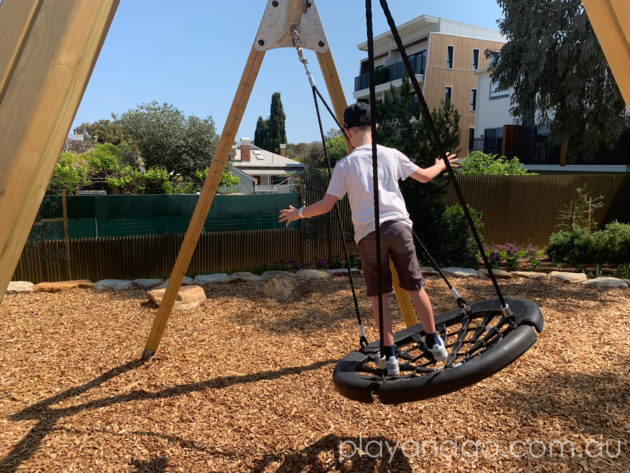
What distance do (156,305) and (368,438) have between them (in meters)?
3.51

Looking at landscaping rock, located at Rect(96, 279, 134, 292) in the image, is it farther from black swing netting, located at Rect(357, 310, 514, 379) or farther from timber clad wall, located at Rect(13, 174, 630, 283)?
black swing netting, located at Rect(357, 310, 514, 379)

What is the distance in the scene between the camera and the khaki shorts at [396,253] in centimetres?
237

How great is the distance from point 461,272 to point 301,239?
2999 millimetres

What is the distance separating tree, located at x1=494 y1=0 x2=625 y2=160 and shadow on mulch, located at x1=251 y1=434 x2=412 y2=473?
443 inches

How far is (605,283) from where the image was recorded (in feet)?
21.5

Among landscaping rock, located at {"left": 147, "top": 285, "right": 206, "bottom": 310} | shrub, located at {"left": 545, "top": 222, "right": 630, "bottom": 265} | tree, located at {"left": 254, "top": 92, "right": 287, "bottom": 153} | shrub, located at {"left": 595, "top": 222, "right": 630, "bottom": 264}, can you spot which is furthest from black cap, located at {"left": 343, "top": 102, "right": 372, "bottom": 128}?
tree, located at {"left": 254, "top": 92, "right": 287, "bottom": 153}

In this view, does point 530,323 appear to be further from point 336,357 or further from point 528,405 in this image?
point 336,357

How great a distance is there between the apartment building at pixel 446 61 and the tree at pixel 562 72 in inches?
565

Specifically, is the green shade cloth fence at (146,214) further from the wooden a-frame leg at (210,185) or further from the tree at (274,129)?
the tree at (274,129)

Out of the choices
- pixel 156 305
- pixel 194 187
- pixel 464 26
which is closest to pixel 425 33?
pixel 464 26

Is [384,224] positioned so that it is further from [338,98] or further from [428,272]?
[428,272]

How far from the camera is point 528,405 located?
9.73 feet

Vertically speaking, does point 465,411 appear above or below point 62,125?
below

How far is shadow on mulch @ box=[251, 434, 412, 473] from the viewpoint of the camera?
240cm
